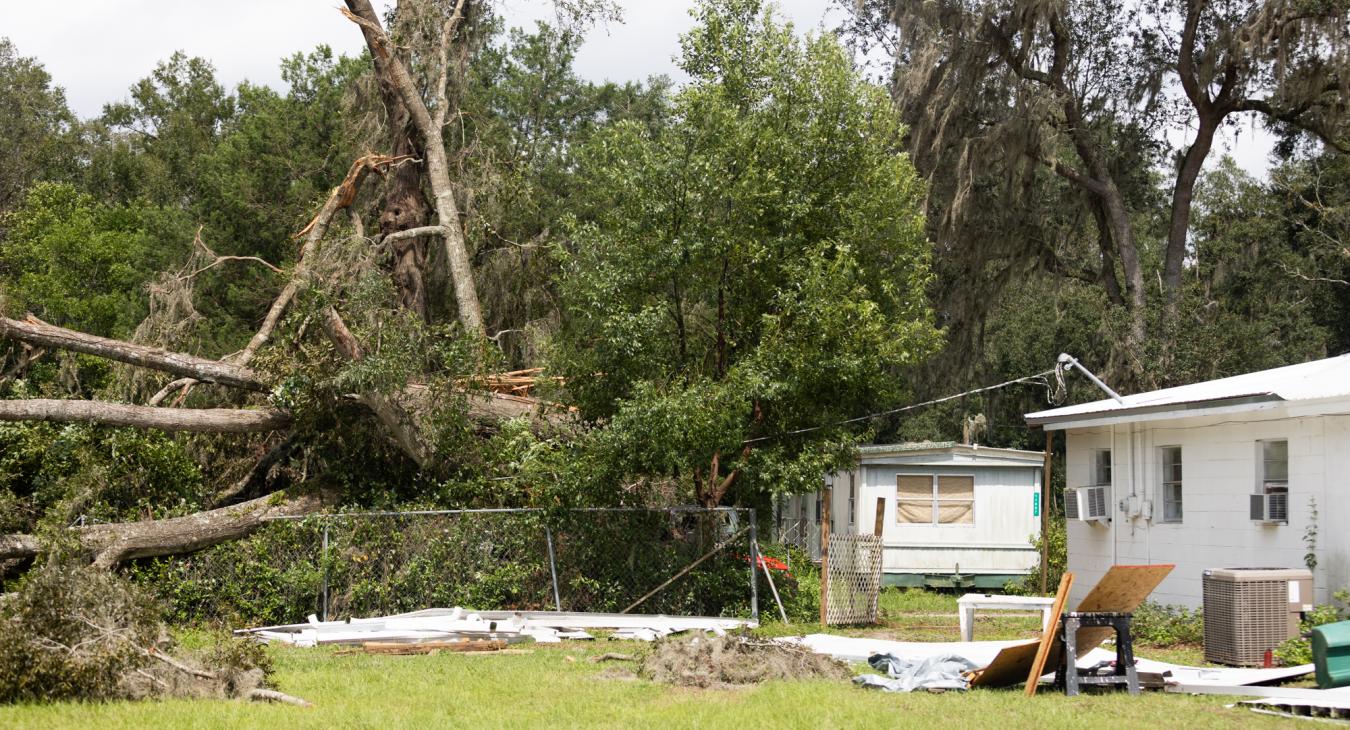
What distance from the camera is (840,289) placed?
14.6 meters

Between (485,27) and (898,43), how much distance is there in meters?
8.02

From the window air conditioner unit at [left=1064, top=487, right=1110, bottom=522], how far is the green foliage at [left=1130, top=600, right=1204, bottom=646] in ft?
5.89

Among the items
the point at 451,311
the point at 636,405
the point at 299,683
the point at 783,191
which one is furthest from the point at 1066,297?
the point at 299,683

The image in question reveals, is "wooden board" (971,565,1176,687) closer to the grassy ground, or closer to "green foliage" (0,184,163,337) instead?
the grassy ground

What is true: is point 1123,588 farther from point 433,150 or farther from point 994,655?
point 433,150

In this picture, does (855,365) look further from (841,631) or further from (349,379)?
(349,379)

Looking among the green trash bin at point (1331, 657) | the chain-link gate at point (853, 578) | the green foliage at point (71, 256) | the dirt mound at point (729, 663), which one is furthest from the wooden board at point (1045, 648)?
the green foliage at point (71, 256)

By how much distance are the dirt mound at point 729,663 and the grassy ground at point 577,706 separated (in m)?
0.19

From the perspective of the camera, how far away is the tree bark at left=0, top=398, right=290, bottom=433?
14.2 m

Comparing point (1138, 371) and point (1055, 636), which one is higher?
point (1138, 371)

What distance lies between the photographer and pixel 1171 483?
1473 cm

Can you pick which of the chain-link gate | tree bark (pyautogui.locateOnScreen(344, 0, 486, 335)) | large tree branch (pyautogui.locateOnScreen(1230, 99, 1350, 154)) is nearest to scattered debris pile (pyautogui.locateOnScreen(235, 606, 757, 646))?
the chain-link gate

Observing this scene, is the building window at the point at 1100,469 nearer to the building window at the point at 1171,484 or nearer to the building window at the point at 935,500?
the building window at the point at 1171,484

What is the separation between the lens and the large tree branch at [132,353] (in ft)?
49.0
